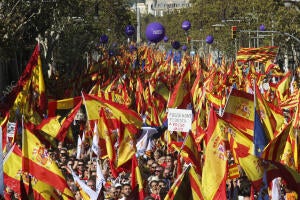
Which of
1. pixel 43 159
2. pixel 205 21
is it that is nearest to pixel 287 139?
pixel 43 159

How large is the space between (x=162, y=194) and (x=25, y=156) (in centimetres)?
168

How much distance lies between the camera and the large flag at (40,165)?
39.4ft

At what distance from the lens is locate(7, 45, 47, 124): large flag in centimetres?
1892

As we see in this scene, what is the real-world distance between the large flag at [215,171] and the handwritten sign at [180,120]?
374cm

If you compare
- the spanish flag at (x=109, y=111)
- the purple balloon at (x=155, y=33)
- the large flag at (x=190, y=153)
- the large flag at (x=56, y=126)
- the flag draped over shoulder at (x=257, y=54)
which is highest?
the large flag at (x=190, y=153)

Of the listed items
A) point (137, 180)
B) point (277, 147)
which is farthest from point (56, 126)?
point (277, 147)

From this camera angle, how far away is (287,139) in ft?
43.4

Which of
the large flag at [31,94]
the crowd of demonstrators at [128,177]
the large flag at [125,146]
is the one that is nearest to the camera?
the crowd of demonstrators at [128,177]

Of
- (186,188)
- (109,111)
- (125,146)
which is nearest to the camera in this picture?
(186,188)

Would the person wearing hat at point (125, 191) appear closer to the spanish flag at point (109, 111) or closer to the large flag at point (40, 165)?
the large flag at point (40, 165)

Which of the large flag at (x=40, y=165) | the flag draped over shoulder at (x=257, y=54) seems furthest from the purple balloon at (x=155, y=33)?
the large flag at (x=40, y=165)

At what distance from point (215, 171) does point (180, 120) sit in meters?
4.57

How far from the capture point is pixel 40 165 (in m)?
Result: 12.3

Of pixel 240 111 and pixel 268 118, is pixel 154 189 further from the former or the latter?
pixel 268 118
